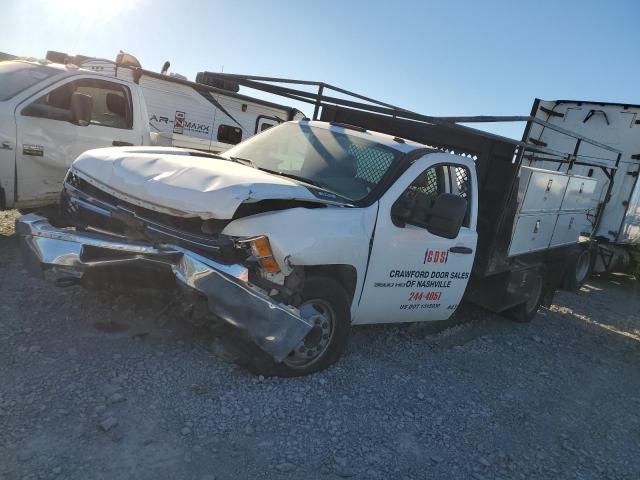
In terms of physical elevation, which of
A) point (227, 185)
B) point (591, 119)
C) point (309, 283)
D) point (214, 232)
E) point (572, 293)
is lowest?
point (572, 293)

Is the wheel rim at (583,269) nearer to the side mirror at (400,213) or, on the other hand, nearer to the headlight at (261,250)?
the side mirror at (400,213)

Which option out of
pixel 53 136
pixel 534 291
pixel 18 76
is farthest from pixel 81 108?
pixel 534 291

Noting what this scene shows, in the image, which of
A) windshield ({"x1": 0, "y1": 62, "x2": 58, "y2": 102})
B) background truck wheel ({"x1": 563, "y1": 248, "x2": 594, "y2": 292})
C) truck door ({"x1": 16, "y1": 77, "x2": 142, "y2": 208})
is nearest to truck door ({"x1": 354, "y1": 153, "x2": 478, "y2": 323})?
background truck wheel ({"x1": 563, "y1": 248, "x2": 594, "y2": 292})

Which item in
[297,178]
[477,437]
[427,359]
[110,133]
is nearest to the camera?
[477,437]

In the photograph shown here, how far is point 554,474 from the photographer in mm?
3680

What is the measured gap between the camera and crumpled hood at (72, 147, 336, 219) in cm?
362

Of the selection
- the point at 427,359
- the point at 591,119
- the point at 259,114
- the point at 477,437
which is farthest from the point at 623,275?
the point at 477,437

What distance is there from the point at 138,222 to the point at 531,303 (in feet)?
18.8

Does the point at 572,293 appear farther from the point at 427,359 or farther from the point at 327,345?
the point at 327,345

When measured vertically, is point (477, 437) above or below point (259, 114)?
below

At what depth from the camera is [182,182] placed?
3805 millimetres

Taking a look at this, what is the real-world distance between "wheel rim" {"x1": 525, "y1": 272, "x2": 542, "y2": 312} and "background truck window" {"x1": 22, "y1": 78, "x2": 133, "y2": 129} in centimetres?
575

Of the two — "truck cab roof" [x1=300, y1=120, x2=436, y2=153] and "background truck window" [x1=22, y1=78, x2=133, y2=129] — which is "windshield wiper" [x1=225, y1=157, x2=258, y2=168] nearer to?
"truck cab roof" [x1=300, y1=120, x2=436, y2=153]

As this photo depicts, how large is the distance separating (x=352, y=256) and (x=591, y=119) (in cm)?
1074
